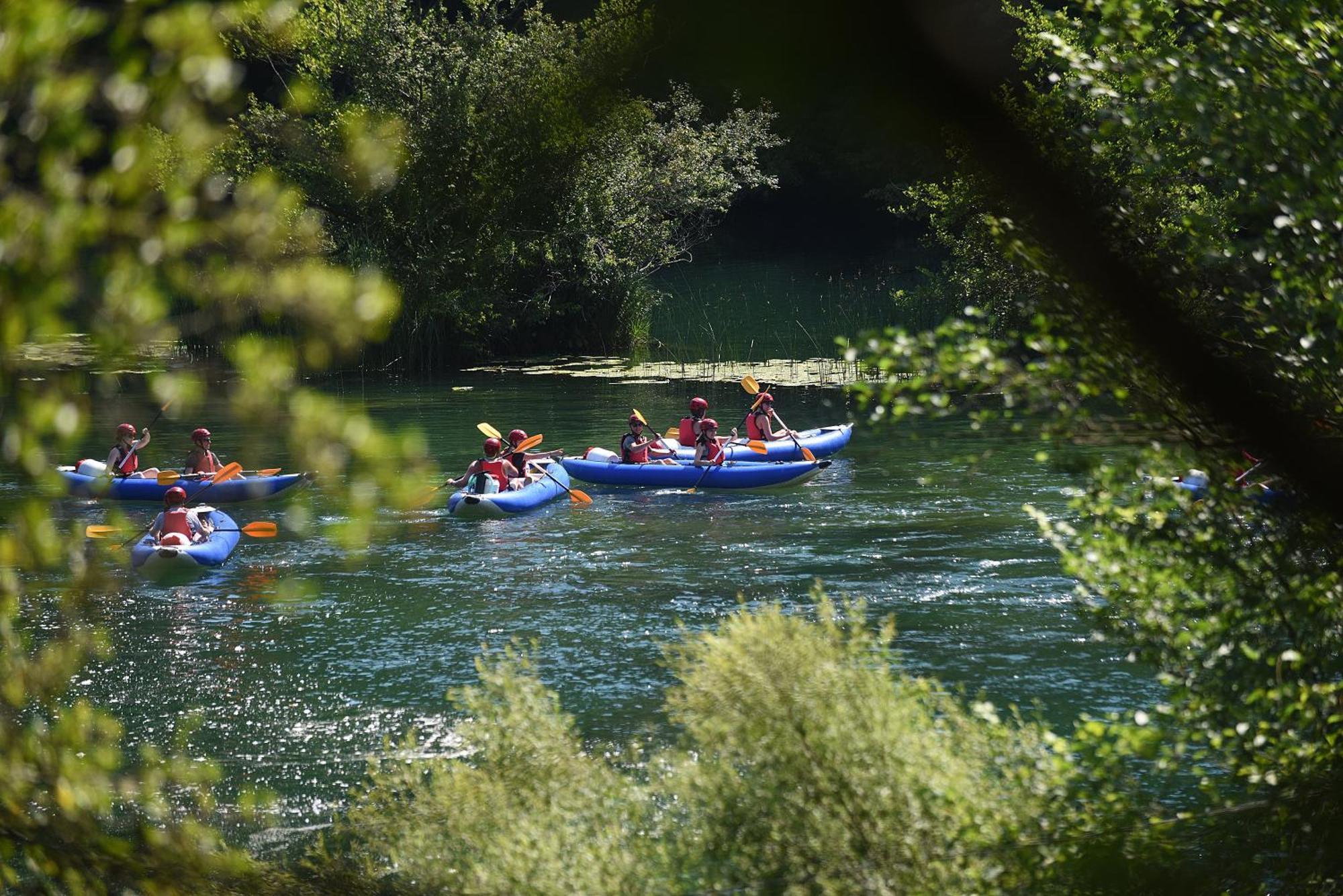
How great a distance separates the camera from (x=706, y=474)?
16047mm

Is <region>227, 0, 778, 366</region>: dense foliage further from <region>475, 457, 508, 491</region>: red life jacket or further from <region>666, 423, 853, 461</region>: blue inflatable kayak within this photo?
<region>475, 457, 508, 491</region>: red life jacket

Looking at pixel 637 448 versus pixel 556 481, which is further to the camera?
pixel 637 448

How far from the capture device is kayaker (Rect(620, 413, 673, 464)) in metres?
16.5

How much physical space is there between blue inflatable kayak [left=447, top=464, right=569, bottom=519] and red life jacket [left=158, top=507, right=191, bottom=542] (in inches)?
116

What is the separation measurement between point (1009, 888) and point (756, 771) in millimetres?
928

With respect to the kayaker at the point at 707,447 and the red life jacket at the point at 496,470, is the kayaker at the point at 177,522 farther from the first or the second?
the kayaker at the point at 707,447

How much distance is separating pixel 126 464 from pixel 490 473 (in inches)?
163

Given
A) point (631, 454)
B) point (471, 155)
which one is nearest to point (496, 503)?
A: point (631, 454)

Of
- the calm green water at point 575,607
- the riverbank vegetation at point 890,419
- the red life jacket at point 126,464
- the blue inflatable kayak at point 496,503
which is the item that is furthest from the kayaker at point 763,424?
the riverbank vegetation at point 890,419

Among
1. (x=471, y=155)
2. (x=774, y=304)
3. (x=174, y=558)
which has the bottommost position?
(x=174, y=558)

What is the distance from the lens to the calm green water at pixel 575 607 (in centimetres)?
827

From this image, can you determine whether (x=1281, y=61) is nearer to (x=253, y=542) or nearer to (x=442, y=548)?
(x=442, y=548)

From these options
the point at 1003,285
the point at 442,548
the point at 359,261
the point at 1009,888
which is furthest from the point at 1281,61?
the point at 359,261

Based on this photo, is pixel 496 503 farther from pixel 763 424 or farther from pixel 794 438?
pixel 763 424
